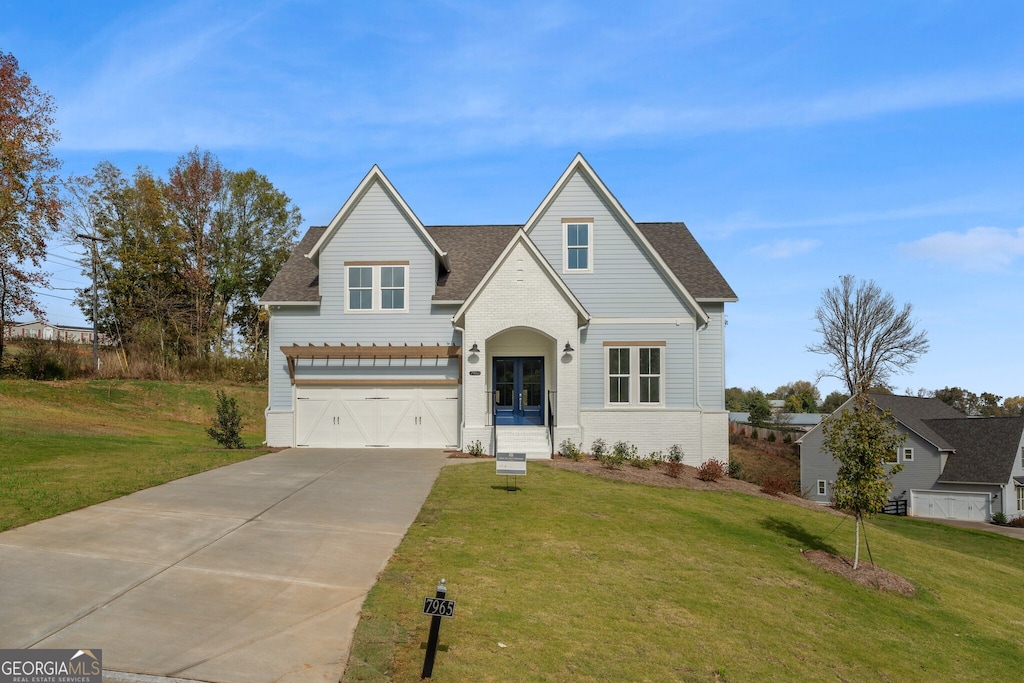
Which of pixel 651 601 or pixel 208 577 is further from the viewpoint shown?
pixel 651 601

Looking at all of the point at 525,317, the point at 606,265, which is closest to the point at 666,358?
the point at 606,265

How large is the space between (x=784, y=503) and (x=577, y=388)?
6.82m

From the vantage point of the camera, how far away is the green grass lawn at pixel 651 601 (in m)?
8.78

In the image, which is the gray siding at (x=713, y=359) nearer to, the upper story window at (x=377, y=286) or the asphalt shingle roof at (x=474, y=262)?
the asphalt shingle roof at (x=474, y=262)

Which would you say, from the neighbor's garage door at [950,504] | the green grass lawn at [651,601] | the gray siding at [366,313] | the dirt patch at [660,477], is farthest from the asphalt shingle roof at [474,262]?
the neighbor's garage door at [950,504]

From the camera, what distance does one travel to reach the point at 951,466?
46.2 meters

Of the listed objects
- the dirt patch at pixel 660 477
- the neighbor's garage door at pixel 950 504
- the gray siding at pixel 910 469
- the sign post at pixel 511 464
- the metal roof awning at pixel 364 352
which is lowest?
the neighbor's garage door at pixel 950 504

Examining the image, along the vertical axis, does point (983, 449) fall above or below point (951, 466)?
above

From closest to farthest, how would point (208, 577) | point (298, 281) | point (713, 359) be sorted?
1. point (208, 577)
2. point (713, 359)
3. point (298, 281)

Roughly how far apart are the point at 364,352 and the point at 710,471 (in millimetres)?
11720

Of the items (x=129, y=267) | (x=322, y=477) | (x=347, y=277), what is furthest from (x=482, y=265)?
→ (x=129, y=267)

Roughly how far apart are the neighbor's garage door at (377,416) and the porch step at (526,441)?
7.90 feet

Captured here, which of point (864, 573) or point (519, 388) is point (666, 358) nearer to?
point (519, 388)

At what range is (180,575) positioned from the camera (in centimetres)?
1027
